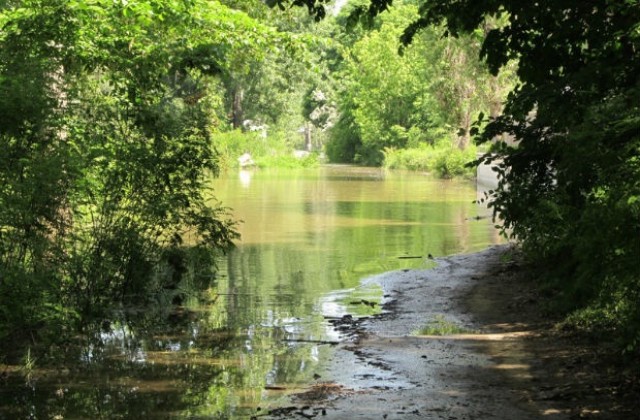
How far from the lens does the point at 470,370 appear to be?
7.99 m

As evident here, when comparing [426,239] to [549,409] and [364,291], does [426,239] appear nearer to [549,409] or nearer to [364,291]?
[364,291]

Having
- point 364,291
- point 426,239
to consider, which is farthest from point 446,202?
point 364,291

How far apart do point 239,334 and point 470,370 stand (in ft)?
11.2

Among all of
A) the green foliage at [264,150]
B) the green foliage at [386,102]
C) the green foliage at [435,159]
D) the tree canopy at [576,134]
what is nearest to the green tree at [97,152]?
the tree canopy at [576,134]

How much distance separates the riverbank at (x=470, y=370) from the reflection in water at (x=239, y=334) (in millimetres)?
520

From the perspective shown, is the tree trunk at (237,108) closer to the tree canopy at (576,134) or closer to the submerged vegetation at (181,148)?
the submerged vegetation at (181,148)

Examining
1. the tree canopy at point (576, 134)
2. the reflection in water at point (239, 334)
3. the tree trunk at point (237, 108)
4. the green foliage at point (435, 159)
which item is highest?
the tree trunk at point (237, 108)

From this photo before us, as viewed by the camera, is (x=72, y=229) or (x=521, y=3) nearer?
(x=521, y=3)

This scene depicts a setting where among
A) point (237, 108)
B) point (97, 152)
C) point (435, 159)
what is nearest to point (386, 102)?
point (237, 108)

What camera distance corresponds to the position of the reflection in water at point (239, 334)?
7.51 meters

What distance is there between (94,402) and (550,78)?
218 inches

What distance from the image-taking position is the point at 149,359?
30.0 feet

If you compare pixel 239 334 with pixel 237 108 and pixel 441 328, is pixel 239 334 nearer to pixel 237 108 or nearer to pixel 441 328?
pixel 441 328

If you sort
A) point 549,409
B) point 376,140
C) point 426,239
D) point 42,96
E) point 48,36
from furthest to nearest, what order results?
1. point 376,140
2. point 426,239
3. point 48,36
4. point 42,96
5. point 549,409
